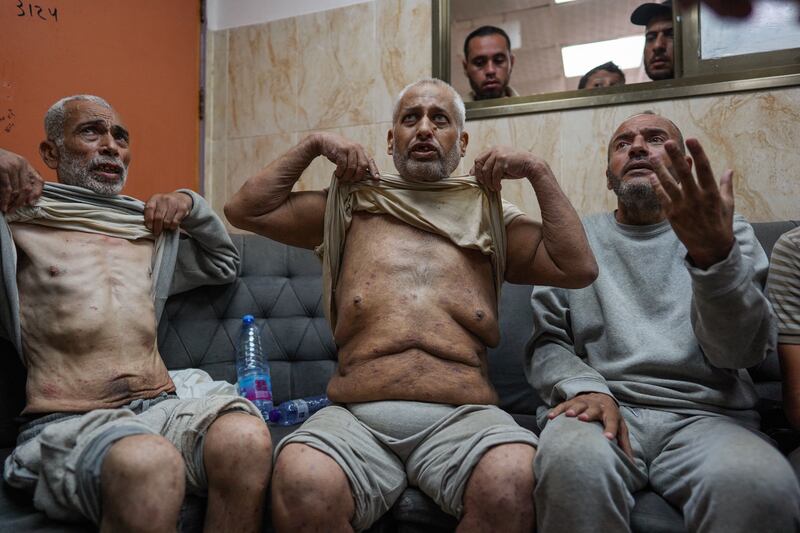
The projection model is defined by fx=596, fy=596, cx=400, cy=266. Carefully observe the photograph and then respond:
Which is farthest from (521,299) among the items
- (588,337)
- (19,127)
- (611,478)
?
(19,127)

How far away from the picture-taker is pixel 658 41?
101 inches

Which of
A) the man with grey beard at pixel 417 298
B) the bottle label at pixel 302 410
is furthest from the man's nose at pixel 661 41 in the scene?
the bottle label at pixel 302 410

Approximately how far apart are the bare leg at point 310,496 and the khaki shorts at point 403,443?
0.11 ft

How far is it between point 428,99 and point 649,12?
1.35 metres

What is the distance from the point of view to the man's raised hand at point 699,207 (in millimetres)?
1349

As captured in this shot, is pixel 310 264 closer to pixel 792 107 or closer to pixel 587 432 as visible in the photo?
pixel 587 432

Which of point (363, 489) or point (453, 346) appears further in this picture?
point (453, 346)

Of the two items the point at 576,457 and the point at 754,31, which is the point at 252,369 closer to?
the point at 576,457

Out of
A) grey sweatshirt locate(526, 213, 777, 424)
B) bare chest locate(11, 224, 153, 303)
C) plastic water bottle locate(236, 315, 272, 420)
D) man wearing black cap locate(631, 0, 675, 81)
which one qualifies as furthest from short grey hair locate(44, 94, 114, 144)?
man wearing black cap locate(631, 0, 675, 81)

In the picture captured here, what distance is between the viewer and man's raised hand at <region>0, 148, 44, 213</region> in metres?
1.71

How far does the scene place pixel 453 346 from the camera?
1661 millimetres

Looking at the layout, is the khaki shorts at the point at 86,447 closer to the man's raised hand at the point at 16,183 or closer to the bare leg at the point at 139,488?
the bare leg at the point at 139,488

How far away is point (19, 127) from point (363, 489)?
2.15 metres

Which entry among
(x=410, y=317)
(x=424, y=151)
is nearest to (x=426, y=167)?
(x=424, y=151)
